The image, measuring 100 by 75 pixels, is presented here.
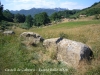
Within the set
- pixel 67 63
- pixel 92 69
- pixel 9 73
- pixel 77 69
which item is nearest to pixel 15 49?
pixel 9 73

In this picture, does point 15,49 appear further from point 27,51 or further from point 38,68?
point 38,68

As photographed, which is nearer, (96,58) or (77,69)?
(77,69)

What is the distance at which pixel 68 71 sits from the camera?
627 cm

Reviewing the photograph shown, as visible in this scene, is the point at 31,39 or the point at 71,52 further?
the point at 31,39

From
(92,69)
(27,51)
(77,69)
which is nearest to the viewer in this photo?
(92,69)

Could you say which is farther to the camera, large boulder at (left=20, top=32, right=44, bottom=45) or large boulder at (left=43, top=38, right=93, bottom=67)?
large boulder at (left=20, top=32, right=44, bottom=45)

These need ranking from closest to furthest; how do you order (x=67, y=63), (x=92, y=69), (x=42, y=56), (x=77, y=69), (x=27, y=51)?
(x=92, y=69)
(x=77, y=69)
(x=67, y=63)
(x=42, y=56)
(x=27, y=51)

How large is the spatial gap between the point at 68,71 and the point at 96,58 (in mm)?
1646

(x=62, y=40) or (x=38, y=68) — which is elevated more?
(x=62, y=40)

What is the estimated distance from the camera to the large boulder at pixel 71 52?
6.72m

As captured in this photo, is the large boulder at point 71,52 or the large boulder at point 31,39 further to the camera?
the large boulder at point 31,39

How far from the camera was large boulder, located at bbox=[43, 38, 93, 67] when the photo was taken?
22.1 ft

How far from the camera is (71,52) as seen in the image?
703cm

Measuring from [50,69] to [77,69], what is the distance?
43.7 inches
